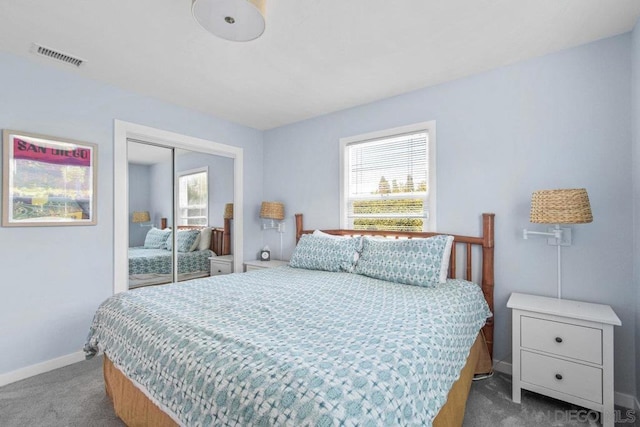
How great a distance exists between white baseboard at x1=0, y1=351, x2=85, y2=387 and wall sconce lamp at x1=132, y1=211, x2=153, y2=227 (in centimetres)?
124

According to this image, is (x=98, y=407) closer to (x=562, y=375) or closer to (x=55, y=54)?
(x=55, y=54)

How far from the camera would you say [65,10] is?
1.79 metres

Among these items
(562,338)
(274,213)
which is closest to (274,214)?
(274,213)

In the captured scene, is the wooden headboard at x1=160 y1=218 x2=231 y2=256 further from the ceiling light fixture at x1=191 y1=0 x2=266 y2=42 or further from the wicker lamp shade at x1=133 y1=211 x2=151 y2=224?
the ceiling light fixture at x1=191 y1=0 x2=266 y2=42

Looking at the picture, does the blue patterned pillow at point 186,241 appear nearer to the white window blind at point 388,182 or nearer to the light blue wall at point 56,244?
the light blue wall at point 56,244

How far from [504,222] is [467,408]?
1.41 m

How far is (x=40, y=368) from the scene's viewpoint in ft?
7.86

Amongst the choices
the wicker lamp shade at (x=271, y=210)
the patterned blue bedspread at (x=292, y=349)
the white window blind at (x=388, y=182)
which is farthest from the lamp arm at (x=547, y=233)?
the wicker lamp shade at (x=271, y=210)

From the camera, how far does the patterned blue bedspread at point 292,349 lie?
0.93m

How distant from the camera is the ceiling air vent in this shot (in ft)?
7.20

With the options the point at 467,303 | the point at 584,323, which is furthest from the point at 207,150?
the point at 584,323

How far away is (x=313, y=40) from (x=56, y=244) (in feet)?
8.65

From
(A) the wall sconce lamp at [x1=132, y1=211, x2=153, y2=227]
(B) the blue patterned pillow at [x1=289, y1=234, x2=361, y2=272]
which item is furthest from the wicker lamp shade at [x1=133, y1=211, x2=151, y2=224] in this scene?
(B) the blue patterned pillow at [x1=289, y1=234, x2=361, y2=272]

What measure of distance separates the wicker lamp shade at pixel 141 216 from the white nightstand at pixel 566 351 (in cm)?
338
